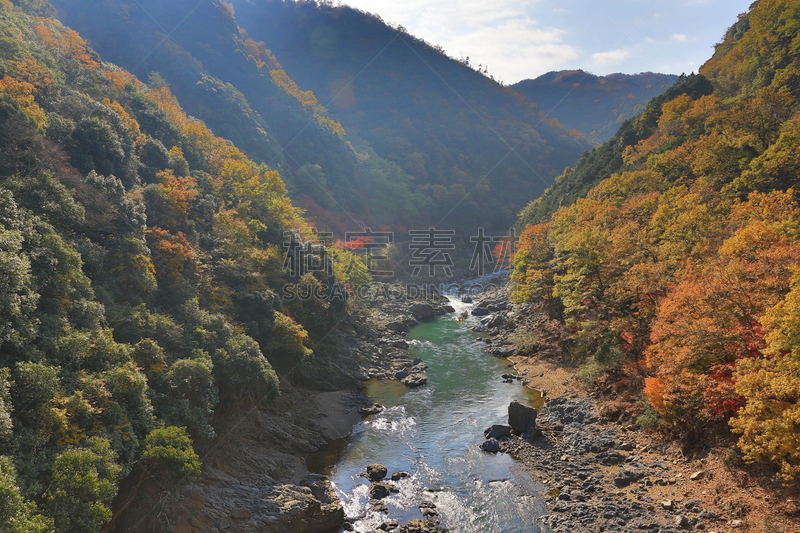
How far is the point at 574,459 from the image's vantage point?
18953 millimetres

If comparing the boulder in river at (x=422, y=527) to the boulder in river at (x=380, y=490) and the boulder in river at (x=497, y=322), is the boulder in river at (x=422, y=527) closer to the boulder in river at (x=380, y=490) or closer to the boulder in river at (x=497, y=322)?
the boulder in river at (x=380, y=490)

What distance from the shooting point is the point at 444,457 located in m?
20.1

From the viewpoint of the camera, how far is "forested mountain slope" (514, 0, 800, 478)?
12664 mm

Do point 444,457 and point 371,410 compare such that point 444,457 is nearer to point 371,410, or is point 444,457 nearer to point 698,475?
point 371,410

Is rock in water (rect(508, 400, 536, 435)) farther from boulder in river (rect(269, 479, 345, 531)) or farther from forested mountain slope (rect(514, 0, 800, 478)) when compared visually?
boulder in river (rect(269, 479, 345, 531))

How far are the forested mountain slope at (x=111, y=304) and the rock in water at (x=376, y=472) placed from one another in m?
6.88

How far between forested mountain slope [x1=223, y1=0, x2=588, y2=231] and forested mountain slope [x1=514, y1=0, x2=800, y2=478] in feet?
183

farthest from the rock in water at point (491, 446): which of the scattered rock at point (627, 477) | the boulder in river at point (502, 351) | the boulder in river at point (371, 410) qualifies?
the boulder in river at point (502, 351)

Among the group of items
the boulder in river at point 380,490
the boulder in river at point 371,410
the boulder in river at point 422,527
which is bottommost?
the boulder in river at point 371,410

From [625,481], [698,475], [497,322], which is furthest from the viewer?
[497,322]

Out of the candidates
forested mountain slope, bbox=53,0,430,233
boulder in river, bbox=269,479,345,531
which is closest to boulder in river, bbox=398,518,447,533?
boulder in river, bbox=269,479,345,531

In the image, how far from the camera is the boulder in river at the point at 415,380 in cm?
2911

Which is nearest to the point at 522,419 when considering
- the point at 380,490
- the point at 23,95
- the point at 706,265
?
the point at 380,490

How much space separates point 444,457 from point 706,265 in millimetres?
15772
